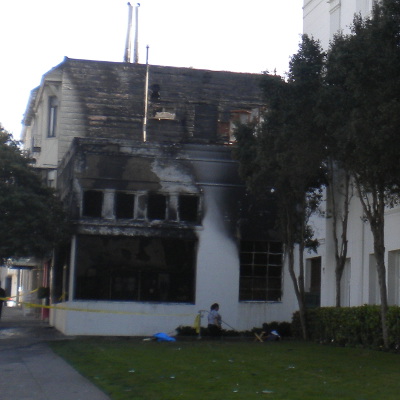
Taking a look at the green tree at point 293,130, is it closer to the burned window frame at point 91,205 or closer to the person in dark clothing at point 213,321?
the person in dark clothing at point 213,321

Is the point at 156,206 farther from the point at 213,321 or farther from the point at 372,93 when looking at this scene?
the point at 372,93

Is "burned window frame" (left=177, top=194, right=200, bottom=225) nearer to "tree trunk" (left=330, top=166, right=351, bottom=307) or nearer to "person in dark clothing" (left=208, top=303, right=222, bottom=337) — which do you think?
"person in dark clothing" (left=208, top=303, right=222, bottom=337)

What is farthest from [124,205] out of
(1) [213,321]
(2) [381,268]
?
(2) [381,268]

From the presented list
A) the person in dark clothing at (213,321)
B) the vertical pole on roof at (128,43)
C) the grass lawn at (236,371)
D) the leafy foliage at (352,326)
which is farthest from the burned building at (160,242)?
the vertical pole on roof at (128,43)

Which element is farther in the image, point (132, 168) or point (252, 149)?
point (132, 168)

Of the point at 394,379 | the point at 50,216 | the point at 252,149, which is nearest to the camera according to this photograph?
the point at 394,379

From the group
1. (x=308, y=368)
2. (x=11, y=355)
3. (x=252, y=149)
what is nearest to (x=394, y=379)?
(x=308, y=368)

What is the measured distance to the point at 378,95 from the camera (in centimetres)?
1694

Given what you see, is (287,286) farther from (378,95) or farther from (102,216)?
(378,95)

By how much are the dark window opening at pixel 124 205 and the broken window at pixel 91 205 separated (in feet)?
1.80

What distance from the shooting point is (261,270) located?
30781 millimetres

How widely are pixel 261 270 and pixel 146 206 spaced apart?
4.61 metres

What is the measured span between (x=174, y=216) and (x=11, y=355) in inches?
391

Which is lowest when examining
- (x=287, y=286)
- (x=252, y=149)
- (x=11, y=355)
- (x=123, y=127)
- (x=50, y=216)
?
(x=11, y=355)
